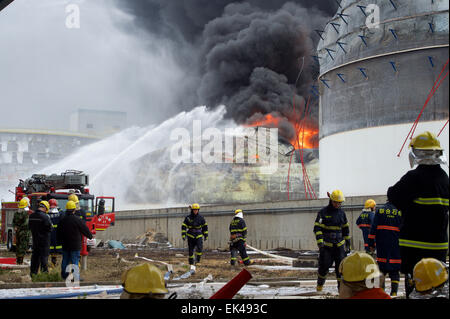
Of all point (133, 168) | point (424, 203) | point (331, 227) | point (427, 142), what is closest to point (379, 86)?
point (331, 227)

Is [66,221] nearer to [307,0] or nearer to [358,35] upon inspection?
[358,35]

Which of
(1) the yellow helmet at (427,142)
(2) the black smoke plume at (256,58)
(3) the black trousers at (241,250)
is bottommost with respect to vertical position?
(3) the black trousers at (241,250)

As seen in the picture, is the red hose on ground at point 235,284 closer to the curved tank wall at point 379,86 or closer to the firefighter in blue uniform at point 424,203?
the firefighter in blue uniform at point 424,203

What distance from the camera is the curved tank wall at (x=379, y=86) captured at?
945 inches

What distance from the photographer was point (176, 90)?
216 ft

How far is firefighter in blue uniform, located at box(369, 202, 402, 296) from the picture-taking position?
28.4 ft

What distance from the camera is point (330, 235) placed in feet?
30.8

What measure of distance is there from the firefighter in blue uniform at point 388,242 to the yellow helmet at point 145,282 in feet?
19.4

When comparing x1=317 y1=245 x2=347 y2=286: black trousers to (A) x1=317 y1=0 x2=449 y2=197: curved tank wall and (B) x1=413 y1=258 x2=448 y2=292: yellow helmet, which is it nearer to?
(B) x1=413 y1=258 x2=448 y2=292: yellow helmet

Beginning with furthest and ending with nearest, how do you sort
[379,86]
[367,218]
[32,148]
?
[32,148] < [379,86] < [367,218]

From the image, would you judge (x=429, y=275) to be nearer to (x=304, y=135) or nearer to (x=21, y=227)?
(x=21, y=227)
